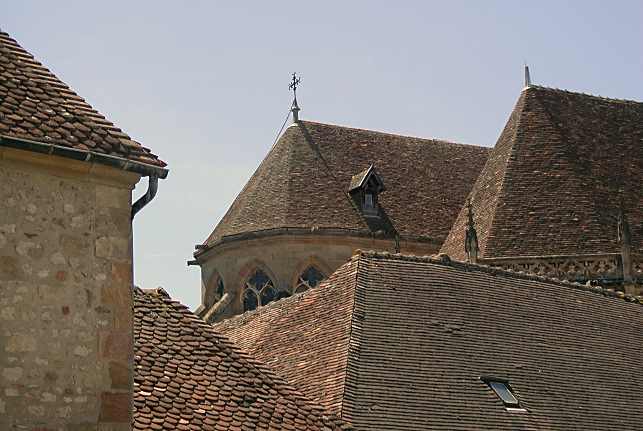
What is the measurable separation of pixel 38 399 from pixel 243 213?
73.1ft

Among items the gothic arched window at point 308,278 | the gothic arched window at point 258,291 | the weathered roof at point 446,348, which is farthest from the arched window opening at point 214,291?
the weathered roof at point 446,348

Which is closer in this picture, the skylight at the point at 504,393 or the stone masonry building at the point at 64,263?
the stone masonry building at the point at 64,263

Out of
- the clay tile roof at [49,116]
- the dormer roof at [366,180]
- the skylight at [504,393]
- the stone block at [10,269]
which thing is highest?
the dormer roof at [366,180]

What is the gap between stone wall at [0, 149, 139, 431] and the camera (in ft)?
32.4

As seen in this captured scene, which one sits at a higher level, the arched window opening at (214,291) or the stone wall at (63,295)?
the arched window opening at (214,291)

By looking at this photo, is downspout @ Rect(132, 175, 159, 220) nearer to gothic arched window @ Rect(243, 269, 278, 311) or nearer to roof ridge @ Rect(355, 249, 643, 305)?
roof ridge @ Rect(355, 249, 643, 305)

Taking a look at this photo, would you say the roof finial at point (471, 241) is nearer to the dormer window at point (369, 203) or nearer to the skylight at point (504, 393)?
the dormer window at point (369, 203)

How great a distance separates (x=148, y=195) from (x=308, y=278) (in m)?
20.9

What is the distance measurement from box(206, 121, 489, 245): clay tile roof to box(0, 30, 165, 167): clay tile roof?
803 inches

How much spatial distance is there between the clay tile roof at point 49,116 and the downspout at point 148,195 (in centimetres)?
13

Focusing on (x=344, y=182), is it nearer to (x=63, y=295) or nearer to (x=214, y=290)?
(x=214, y=290)

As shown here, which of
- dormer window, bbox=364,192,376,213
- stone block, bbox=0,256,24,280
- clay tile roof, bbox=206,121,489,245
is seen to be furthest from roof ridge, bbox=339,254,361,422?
dormer window, bbox=364,192,376,213

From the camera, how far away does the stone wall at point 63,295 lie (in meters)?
9.89

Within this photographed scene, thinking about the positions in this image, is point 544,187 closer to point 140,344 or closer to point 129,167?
point 140,344
